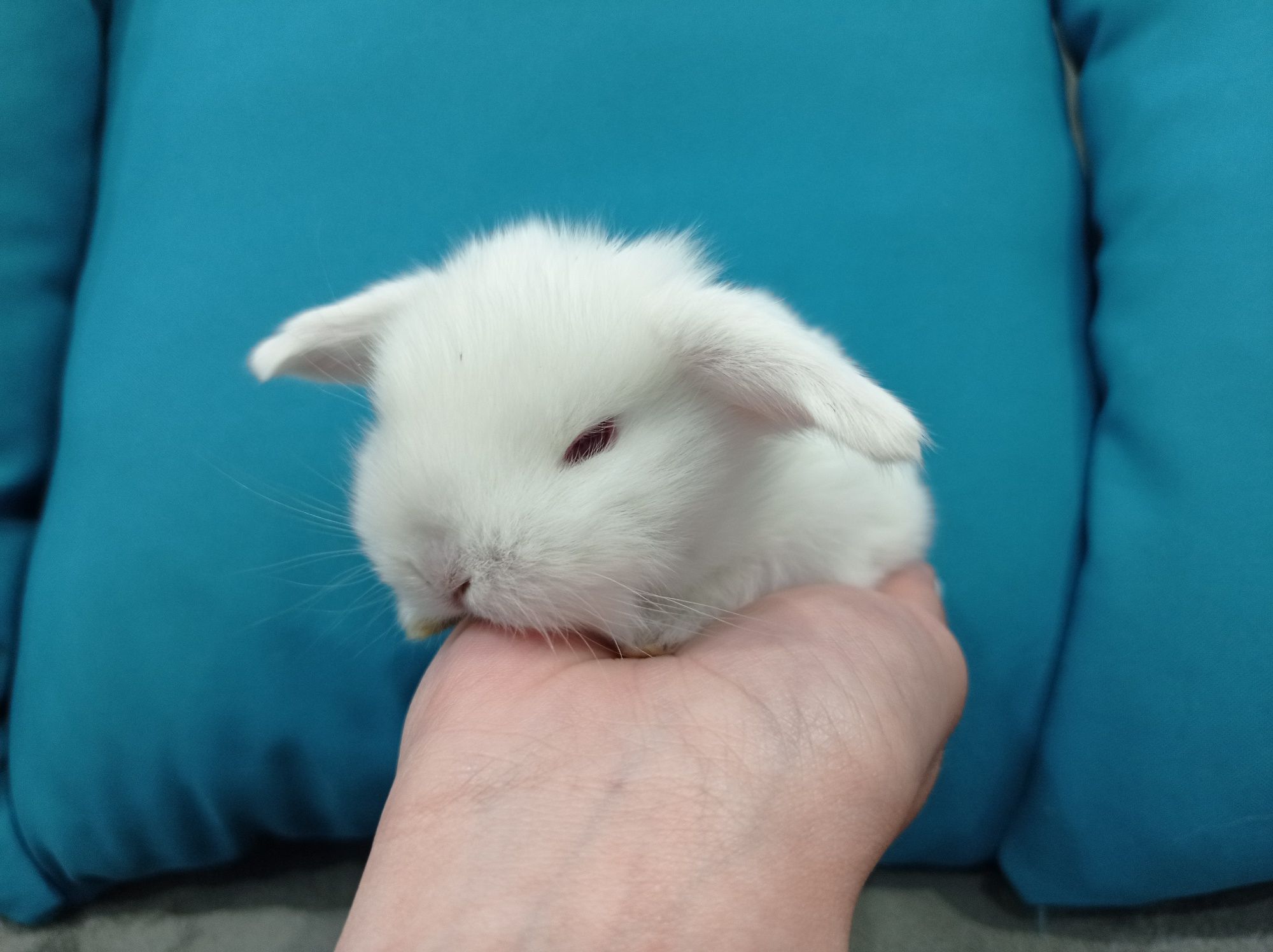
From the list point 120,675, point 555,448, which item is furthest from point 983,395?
point 120,675

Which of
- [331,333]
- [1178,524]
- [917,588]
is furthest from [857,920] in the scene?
[331,333]

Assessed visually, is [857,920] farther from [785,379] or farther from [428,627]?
[785,379]

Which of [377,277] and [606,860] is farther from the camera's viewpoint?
[377,277]

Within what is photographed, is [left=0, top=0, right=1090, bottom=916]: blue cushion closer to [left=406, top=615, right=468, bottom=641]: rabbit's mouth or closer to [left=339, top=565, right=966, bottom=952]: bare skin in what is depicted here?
[left=406, top=615, right=468, bottom=641]: rabbit's mouth

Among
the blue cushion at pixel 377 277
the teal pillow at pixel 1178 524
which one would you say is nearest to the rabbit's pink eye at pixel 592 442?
the blue cushion at pixel 377 277

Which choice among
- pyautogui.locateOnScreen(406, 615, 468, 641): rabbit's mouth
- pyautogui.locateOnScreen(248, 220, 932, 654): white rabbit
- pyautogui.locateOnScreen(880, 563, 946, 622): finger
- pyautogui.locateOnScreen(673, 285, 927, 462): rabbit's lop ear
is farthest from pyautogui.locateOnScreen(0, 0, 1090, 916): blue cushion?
pyautogui.locateOnScreen(673, 285, 927, 462): rabbit's lop ear

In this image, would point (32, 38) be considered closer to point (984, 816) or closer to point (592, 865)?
point (592, 865)

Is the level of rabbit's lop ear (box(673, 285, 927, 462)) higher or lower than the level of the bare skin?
higher

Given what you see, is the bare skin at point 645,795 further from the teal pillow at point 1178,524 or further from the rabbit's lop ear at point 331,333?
the teal pillow at point 1178,524
